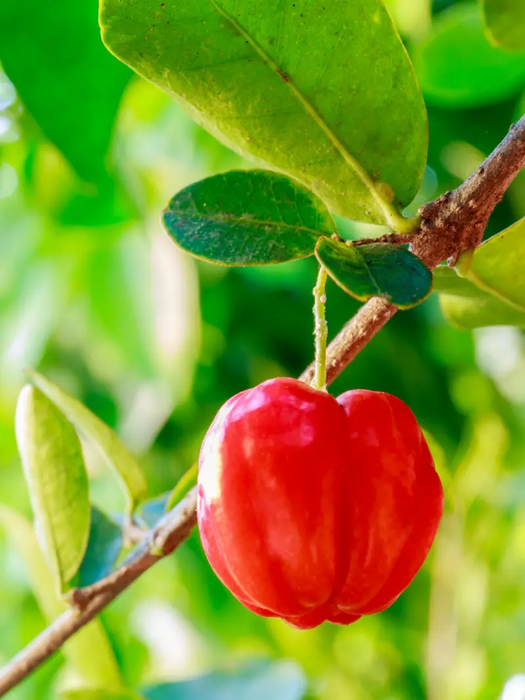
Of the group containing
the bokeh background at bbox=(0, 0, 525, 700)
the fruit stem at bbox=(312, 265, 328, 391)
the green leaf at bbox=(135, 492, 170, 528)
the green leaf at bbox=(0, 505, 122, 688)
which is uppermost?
the fruit stem at bbox=(312, 265, 328, 391)

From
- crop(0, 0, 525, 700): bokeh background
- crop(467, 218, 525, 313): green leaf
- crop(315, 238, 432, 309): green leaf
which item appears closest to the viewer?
crop(315, 238, 432, 309): green leaf

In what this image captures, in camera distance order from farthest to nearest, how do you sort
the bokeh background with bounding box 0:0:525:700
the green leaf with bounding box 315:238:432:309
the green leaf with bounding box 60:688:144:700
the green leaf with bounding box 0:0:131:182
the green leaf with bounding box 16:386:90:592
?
the bokeh background with bounding box 0:0:525:700
the green leaf with bounding box 0:0:131:182
the green leaf with bounding box 60:688:144:700
the green leaf with bounding box 16:386:90:592
the green leaf with bounding box 315:238:432:309

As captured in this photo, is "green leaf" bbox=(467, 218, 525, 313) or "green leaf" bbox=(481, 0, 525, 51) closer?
"green leaf" bbox=(467, 218, 525, 313)

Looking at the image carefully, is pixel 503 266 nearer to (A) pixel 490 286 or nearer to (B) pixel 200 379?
(A) pixel 490 286

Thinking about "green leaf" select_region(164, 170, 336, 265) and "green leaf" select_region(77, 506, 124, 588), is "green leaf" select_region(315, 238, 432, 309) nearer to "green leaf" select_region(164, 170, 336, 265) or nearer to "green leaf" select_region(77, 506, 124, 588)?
"green leaf" select_region(164, 170, 336, 265)

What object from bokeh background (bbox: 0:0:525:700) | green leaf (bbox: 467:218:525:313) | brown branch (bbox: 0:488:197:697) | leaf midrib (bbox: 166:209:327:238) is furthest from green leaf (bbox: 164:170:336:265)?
bokeh background (bbox: 0:0:525:700)

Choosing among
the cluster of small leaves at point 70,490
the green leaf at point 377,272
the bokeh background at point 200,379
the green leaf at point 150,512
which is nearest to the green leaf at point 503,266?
the green leaf at point 377,272

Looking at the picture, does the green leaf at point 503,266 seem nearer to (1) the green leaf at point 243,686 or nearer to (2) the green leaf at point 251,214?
(2) the green leaf at point 251,214
